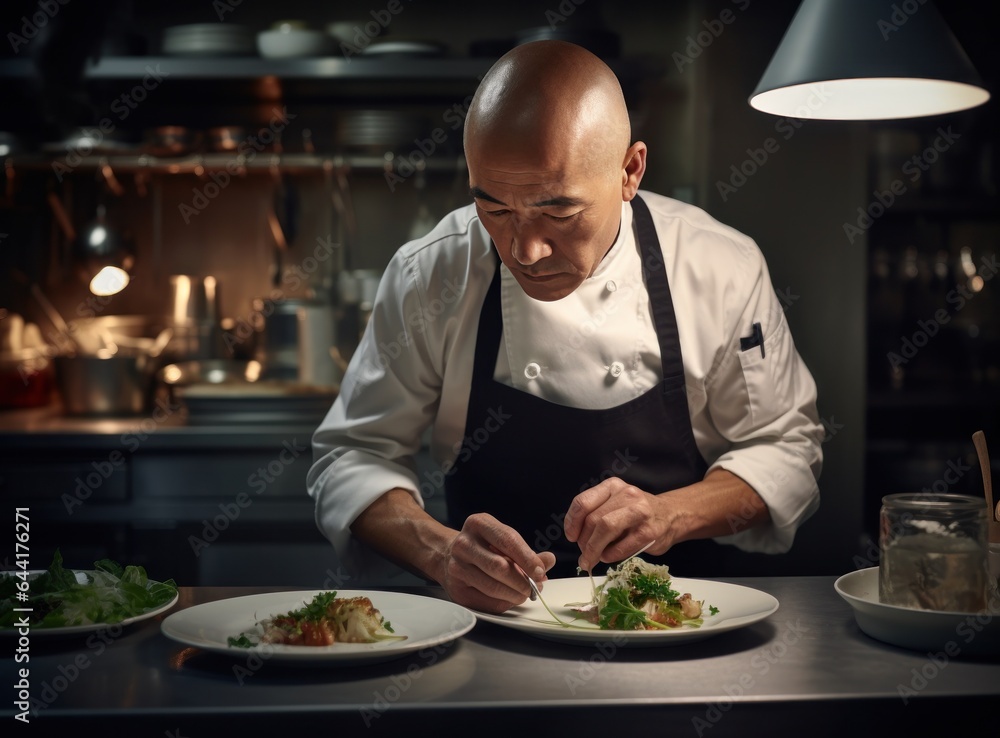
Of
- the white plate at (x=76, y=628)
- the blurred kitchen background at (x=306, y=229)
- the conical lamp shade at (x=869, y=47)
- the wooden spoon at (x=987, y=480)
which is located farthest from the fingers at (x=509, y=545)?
the blurred kitchen background at (x=306, y=229)

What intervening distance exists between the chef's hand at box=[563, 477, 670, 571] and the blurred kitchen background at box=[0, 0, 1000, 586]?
1.46 metres

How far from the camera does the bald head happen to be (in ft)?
4.27

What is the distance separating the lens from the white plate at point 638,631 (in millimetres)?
1088

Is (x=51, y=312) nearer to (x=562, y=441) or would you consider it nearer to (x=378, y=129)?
(x=378, y=129)

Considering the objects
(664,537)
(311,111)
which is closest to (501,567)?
(664,537)

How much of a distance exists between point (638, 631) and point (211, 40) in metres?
2.47

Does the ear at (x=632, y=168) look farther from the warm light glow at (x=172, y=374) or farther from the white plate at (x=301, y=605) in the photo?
the warm light glow at (x=172, y=374)

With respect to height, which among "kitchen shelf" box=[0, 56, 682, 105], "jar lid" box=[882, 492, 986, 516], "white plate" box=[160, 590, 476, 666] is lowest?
"white plate" box=[160, 590, 476, 666]

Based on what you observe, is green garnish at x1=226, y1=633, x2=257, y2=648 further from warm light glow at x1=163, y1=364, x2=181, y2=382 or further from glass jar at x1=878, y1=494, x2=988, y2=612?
warm light glow at x1=163, y1=364, x2=181, y2=382

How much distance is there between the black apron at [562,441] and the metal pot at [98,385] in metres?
1.67

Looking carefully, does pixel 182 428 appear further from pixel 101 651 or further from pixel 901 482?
pixel 901 482

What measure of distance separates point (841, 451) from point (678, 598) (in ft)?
5.96

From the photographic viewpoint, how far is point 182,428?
2861mm

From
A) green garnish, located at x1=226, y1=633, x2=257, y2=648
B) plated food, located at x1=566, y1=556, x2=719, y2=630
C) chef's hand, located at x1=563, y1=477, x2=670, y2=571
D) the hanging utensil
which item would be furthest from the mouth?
the hanging utensil
